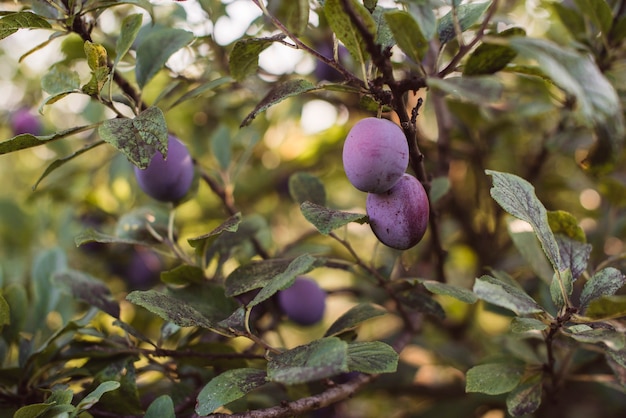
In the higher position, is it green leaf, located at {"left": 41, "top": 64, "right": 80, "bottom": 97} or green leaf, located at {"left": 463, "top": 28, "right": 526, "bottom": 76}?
green leaf, located at {"left": 463, "top": 28, "right": 526, "bottom": 76}

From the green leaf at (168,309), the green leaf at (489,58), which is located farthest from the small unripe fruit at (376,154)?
the green leaf at (168,309)

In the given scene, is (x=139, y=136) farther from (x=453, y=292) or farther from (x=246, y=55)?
(x=453, y=292)

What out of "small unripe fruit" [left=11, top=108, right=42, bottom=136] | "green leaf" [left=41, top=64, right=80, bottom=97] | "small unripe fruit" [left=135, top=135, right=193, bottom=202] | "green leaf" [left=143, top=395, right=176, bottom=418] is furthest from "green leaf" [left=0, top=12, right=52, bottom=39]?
"small unripe fruit" [left=11, top=108, right=42, bottom=136]

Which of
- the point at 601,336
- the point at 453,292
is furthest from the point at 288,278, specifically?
the point at 601,336

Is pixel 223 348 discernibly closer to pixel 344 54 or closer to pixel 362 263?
pixel 362 263

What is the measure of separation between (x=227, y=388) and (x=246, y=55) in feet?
1.13

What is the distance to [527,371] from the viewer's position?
71cm

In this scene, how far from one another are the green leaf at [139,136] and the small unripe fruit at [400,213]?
0.72ft

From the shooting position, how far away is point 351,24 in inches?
20.0

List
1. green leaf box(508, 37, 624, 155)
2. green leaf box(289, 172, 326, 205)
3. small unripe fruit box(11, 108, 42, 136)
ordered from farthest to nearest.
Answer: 1. small unripe fruit box(11, 108, 42, 136)
2. green leaf box(289, 172, 326, 205)
3. green leaf box(508, 37, 624, 155)

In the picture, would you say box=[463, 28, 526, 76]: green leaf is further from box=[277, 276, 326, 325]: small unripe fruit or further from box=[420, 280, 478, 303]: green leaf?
box=[277, 276, 326, 325]: small unripe fruit

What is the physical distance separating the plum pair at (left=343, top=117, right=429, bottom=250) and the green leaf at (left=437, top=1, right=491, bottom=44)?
119mm

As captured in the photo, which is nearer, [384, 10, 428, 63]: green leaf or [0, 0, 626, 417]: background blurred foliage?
[384, 10, 428, 63]: green leaf

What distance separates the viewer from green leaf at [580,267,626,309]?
22.0 inches
